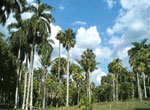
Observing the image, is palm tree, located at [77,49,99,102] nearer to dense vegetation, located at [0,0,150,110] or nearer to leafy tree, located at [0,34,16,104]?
dense vegetation, located at [0,0,150,110]

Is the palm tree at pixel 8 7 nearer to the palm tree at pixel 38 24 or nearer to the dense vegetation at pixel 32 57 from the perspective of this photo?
the dense vegetation at pixel 32 57

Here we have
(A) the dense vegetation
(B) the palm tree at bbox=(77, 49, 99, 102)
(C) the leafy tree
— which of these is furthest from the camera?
(B) the palm tree at bbox=(77, 49, 99, 102)

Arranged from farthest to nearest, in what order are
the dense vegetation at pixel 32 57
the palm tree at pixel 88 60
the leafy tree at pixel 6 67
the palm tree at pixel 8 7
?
the palm tree at pixel 88 60, the leafy tree at pixel 6 67, the dense vegetation at pixel 32 57, the palm tree at pixel 8 7

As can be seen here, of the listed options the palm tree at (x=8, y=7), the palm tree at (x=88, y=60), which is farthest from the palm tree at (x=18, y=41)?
the palm tree at (x=88, y=60)

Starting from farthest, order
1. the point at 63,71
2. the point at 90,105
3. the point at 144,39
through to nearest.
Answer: the point at 63,71, the point at 144,39, the point at 90,105

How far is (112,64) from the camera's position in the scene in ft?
184

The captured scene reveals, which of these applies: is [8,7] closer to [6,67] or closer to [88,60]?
[6,67]

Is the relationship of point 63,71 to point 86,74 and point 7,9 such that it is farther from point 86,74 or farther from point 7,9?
point 7,9

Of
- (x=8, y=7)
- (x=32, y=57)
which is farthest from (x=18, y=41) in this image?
(x=8, y=7)

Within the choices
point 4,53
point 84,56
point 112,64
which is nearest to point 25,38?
point 4,53

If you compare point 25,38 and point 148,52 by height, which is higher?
point 25,38

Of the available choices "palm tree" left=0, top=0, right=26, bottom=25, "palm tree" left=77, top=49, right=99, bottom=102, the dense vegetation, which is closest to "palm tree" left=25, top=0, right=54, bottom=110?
the dense vegetation

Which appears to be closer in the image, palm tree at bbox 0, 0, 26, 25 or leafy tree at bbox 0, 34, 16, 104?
palm tree at bbox 0, 0, 26, 25

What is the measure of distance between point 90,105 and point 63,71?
31.9m
